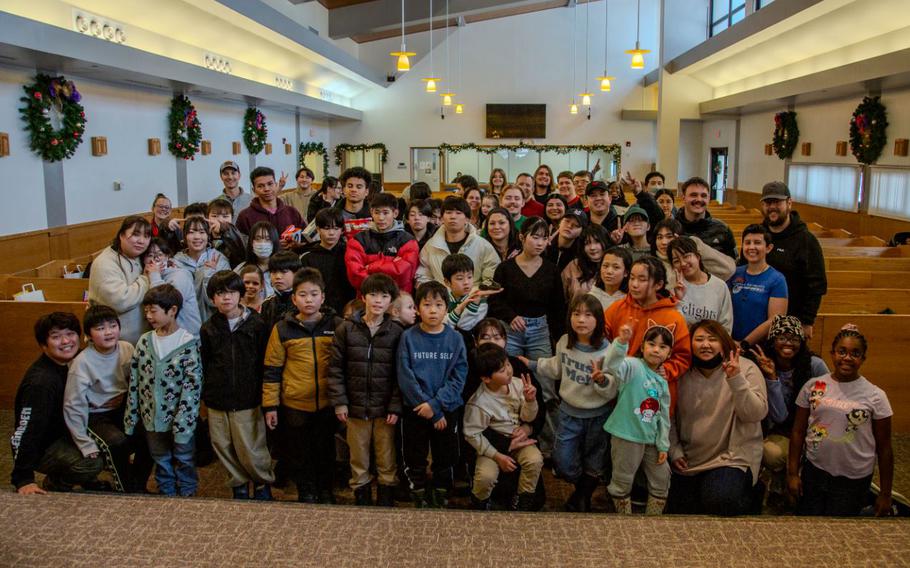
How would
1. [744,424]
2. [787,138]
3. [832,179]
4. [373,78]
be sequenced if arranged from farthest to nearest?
[373,78]
[787,138]
[832,179]
[744,424]

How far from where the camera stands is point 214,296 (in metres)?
3.49

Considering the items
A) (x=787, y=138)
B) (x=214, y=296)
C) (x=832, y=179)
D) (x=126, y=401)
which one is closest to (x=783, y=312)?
(x=214, y=296)

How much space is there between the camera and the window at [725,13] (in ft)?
50.9

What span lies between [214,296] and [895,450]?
4257 mm

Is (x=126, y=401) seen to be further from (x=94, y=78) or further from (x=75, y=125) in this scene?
(x=94, y=78)

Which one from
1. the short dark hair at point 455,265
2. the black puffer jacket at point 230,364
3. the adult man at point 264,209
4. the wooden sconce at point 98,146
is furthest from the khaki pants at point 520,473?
the wooden sconce at point 98,146

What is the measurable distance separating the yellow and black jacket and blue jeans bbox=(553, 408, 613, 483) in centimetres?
120

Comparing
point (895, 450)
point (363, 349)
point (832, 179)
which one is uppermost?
point (832, 179)

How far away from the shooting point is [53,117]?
859 centimetres

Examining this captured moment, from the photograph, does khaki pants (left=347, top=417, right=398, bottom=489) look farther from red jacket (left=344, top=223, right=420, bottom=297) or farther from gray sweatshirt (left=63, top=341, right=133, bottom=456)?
gray sweatshirt (left=63, top=341, right=133, bottom=456)

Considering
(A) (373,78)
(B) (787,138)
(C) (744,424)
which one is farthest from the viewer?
(A) (373,78)

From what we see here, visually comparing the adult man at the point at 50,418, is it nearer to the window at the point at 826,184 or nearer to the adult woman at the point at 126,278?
the adult woman at the point at 126,278

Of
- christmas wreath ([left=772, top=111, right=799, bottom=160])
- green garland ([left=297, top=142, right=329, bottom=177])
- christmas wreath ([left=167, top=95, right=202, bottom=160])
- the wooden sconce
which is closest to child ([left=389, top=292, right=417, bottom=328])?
the wooden sconce

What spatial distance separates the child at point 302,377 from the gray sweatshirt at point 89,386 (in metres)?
0.71
